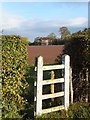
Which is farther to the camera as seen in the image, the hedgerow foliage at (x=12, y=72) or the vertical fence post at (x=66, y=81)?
the vertical fence post at (x=66, y=81)

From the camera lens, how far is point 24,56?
24.4 ft

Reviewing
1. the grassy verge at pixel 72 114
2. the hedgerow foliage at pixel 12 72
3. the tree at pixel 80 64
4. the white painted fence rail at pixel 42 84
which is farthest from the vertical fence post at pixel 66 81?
the hedgerow foliage at pixel 12 72

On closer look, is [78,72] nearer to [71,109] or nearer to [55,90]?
[55,90]

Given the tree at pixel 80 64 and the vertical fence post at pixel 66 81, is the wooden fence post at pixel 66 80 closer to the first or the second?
the vertical fence post at pixel 66 81

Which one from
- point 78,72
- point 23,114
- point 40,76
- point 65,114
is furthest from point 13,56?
point 78,72

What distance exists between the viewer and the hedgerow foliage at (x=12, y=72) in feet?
22.4

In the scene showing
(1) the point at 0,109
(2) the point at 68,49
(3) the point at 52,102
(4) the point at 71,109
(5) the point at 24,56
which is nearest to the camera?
(1) the point at 0,109

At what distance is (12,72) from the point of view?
23.1ft

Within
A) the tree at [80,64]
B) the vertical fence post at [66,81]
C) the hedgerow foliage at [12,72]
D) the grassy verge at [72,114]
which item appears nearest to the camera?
the hedgerow foliage at [12,72]

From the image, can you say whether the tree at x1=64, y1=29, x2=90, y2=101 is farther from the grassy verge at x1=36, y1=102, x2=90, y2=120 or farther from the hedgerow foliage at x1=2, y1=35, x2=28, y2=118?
the hedgerow foliage at x1=2, y1=35, x2=28, y2=118

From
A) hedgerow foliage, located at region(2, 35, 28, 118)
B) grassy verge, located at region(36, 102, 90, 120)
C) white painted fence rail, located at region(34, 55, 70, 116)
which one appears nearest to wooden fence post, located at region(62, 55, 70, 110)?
white painted fence rail, located at region(34, 55, 70, 116)

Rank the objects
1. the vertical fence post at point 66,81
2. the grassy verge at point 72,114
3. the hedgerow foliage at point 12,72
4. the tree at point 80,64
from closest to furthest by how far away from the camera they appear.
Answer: the hedgerow foliage at point 12,72 < the grassy verge at point 72,114 < the vertical fence post at point 66,81 < the tree at point 80,64

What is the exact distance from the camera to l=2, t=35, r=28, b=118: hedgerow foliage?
682cm

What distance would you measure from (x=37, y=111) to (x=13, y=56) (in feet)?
5.31
